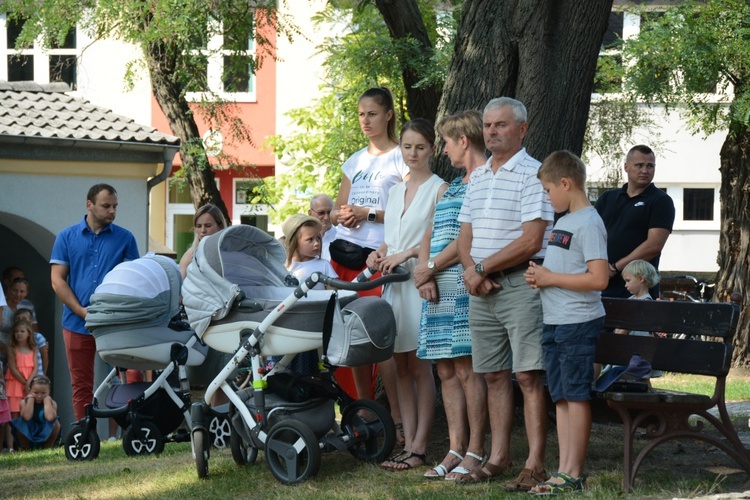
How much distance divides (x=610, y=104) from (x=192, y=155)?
23.9ft

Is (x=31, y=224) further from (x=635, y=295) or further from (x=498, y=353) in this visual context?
(x=498, y=353)

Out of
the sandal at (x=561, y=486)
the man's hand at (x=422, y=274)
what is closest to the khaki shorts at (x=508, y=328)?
the man's hand at (x=422, y=274)

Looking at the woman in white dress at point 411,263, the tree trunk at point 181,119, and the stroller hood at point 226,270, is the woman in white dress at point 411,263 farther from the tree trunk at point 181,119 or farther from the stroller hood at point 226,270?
the tree trunk at point 181,119

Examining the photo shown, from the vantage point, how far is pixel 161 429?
8672 millimetres

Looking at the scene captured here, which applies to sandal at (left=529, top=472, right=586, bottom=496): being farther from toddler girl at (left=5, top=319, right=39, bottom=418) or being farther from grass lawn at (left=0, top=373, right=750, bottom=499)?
toddler girl at (left=5, top=319, right=39, bottom=418)

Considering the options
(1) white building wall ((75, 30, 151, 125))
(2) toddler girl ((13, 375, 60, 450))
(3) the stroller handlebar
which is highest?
(1) white building wall ((75, 30, 151, 125))

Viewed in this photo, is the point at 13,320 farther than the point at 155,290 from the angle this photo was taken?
Yes

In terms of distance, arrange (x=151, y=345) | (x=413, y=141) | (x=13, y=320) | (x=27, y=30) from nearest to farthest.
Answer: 1. (x=413, y=141)
2. (x=151, y=345)
3. (x=13, y=320)
4. (x=27, y=30)

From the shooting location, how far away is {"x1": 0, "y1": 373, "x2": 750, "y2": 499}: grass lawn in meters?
6.05

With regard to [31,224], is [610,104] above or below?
above

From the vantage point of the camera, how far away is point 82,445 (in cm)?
870

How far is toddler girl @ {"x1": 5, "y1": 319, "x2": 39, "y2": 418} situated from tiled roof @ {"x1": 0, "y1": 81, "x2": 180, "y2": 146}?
244 cm

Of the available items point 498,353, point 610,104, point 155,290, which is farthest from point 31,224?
point 610,104

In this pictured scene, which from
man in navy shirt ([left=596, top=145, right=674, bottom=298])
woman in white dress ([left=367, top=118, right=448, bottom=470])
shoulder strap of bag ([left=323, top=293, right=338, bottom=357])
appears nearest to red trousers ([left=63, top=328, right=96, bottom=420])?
woman in white dress ([left=367, top=118, right=448, bottom=470])
